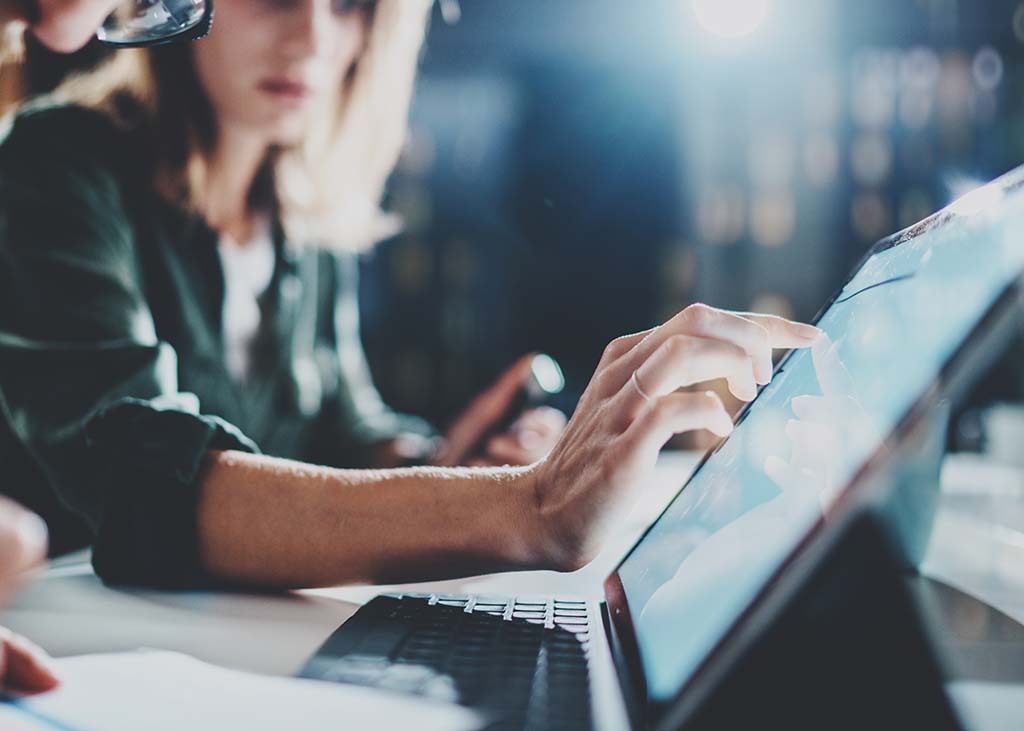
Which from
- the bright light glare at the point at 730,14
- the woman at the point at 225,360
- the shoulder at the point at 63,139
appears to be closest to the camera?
the woman at the point at 225,360

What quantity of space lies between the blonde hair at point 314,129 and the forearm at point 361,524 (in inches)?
18.8

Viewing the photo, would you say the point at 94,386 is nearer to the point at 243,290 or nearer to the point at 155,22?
the point at 155,22

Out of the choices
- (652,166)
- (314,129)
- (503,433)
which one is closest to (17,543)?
(503,433)

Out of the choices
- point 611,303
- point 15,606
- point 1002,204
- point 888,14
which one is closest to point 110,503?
point 15,606

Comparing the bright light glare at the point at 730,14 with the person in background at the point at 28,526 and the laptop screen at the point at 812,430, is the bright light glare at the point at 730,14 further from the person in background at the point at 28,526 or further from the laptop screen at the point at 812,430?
the person in background at the point at 28,526

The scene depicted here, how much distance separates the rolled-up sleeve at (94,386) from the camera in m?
0.65

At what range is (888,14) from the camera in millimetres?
3568

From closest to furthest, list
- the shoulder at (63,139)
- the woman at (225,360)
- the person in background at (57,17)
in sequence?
1. the person in background at (57,17)
2. the woman at (225,360)
3. the shoulder at (63,139)

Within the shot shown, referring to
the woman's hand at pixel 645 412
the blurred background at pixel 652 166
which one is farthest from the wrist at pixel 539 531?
the blurred background at pixel 652 166

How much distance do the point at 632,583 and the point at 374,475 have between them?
22cm

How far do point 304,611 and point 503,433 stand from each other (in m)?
0.53

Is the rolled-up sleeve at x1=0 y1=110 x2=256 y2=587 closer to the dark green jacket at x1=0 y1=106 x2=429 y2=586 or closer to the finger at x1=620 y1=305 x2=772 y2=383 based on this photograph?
the dark green jacket at x1=0 y1=106 x2=429 y2=586

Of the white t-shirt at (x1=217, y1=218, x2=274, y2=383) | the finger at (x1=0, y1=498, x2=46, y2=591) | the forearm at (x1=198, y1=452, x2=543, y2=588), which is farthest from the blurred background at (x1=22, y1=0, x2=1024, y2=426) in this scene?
the finger at (x1=0, y1=498, x2=46, y2=591)

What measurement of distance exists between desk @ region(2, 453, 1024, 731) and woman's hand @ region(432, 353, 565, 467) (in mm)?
227
